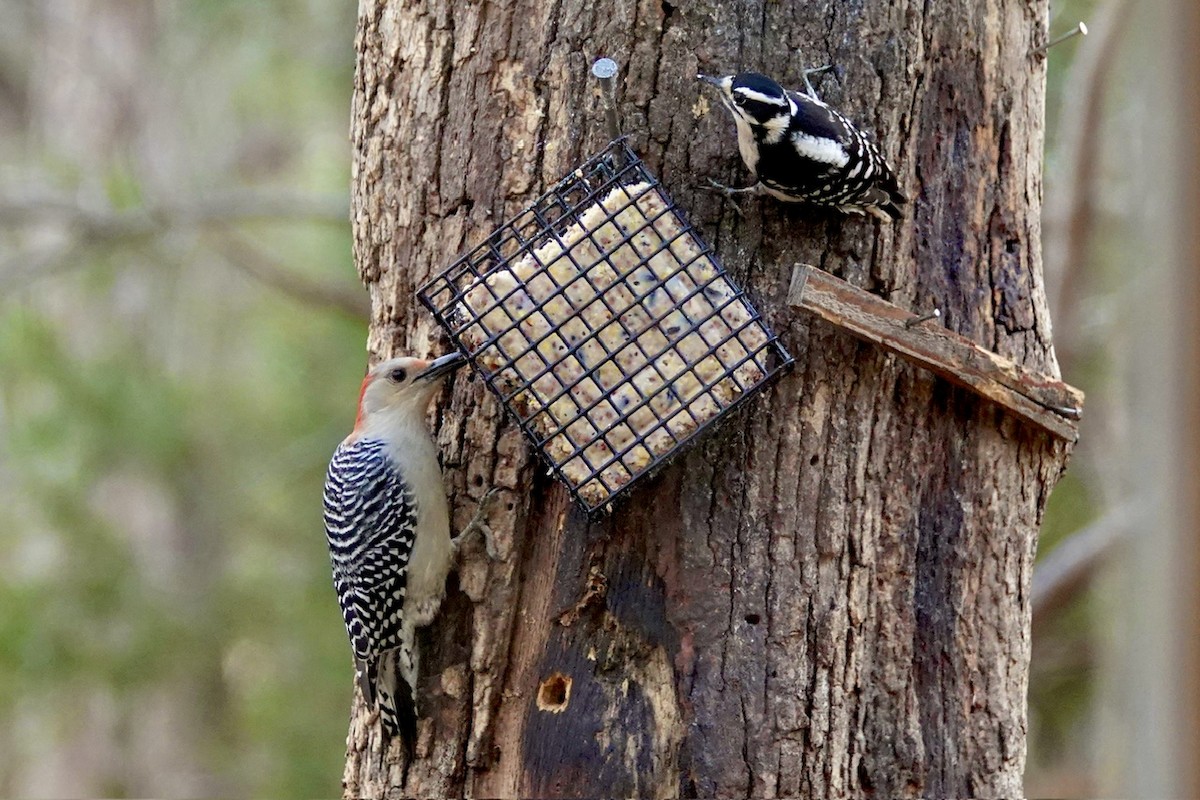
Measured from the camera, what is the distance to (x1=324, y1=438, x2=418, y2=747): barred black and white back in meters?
3.21

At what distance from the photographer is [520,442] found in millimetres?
3113

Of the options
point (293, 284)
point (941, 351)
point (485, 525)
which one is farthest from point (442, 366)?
point (293, 284)

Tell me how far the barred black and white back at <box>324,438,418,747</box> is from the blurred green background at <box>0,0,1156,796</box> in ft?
9.96

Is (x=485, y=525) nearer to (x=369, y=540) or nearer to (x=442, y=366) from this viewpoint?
(x=442, y=366)

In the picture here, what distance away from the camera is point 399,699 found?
3195 mm

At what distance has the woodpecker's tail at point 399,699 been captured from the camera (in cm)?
318

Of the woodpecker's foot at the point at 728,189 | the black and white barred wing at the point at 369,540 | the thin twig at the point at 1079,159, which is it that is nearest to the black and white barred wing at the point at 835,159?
the woodpecker's foot at the point at 728,189

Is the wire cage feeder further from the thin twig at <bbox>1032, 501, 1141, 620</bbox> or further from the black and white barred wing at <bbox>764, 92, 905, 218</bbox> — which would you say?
the thin twig at <bbox>1032, 501, 1141, 620</bbox>

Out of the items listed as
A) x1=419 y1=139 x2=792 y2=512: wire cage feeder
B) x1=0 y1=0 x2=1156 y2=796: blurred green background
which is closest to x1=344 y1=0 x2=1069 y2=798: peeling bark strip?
x1=419 y1=139 x2=792 y2=512: wire cage feeder

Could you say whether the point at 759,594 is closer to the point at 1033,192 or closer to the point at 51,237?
the point at 1033,192

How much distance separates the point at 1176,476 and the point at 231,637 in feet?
27.1

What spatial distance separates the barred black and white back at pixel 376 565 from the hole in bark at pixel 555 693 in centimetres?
41

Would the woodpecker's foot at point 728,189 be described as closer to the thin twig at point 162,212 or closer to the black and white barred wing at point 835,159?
the black and white barred wing at point 835,159

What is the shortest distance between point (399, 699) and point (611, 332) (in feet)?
3.63
